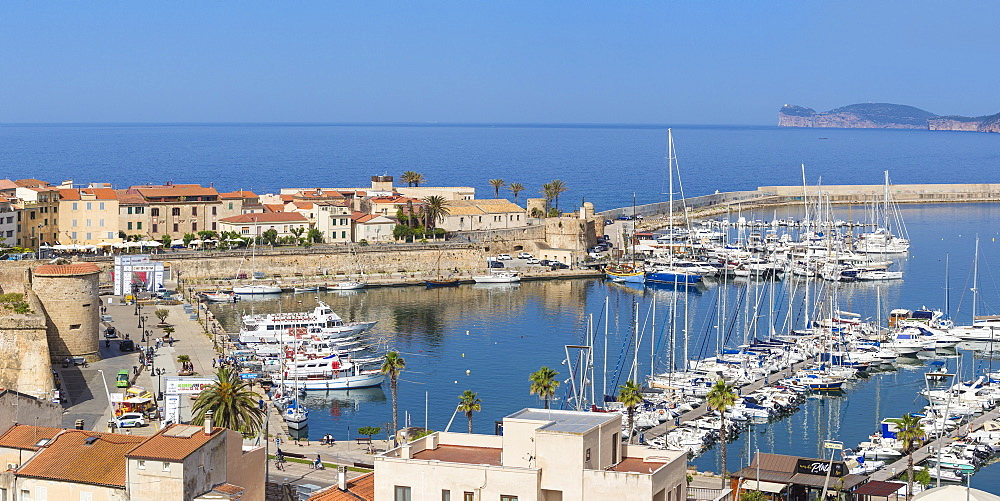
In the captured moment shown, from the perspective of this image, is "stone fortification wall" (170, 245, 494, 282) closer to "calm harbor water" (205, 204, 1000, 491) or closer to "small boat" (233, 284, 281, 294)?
"small boat" (233, 284, 281, 294)

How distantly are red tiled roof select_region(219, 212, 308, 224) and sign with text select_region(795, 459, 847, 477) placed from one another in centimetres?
5603

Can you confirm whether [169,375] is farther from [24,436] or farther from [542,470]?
[542,470]

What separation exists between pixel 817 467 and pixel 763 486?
5.81 ft

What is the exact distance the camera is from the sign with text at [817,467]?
33.6 metres

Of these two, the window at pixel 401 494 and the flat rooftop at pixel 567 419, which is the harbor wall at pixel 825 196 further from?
the window at pixel 401 494

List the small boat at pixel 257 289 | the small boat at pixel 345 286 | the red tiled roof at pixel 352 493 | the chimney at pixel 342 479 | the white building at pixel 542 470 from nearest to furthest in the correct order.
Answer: the white building at pixel 542 470 → the red tiled roof at pixel 352 493 → the chimney at pixel 342 479 → the small boat at pixel 257 289 → the small boat at pixel 345 286

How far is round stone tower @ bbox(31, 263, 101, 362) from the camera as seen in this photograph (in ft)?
158

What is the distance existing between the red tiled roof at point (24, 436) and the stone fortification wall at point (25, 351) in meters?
19.0

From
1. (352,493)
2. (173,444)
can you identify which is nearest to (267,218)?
(352,493)

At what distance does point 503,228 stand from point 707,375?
4424 cm

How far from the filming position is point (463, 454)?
20.2 m

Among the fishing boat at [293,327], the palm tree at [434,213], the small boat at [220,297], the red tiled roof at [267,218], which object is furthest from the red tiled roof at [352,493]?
the palm tree at [434,213]

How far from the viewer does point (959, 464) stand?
128 feet

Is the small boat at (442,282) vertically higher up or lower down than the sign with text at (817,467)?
higher up
